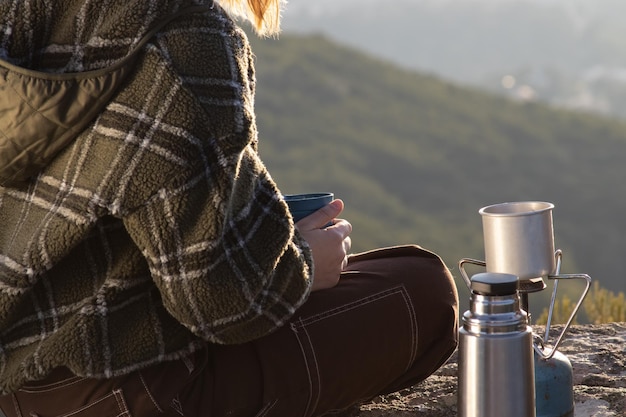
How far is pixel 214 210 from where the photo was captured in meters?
1.20

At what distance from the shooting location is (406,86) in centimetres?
3316

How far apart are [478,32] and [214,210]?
2917 inches

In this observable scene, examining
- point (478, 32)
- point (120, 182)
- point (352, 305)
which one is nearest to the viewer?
point (120, 182)

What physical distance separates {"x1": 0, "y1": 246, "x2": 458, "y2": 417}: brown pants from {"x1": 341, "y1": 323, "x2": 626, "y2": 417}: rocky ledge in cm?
7

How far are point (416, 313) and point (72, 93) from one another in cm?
79

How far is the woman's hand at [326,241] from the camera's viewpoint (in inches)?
58.1

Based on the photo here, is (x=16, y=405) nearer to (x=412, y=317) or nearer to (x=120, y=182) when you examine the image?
(x=120, y=182)

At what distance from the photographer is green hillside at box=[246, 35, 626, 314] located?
26516mm

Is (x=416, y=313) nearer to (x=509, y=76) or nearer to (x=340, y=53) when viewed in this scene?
(x=340, y=53)

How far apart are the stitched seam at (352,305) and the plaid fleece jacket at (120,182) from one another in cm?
25

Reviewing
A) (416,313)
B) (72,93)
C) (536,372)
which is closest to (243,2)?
(72,93)

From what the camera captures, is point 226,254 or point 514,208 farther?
point 514,208

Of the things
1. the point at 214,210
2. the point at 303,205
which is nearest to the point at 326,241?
the point at 303,205

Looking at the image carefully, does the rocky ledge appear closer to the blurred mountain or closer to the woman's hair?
the woman's hair
